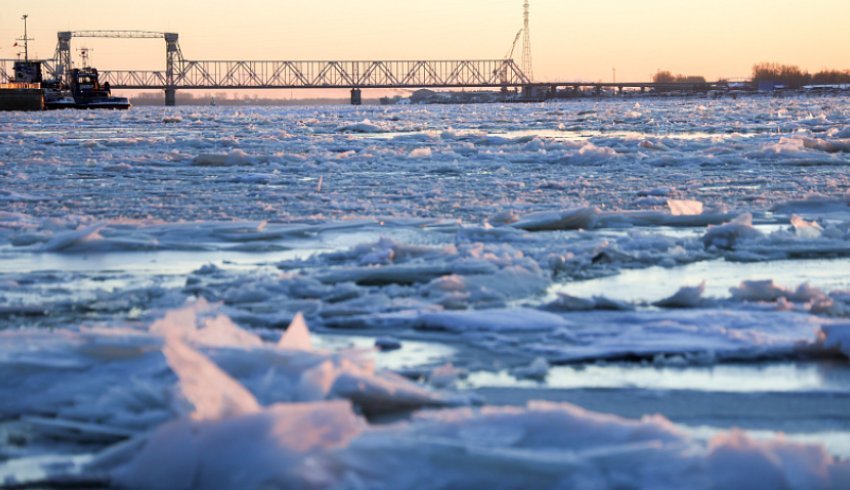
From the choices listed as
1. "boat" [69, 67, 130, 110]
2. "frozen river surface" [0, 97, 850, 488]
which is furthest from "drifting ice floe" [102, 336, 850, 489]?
"boat" [69, 67, 130, 110]

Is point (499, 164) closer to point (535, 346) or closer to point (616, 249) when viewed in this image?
point (616, 249)

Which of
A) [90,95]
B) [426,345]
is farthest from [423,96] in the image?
[426,345]

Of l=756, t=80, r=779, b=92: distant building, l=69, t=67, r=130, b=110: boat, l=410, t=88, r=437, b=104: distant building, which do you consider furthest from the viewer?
l=410, t=88, r=437, b=104: distant building

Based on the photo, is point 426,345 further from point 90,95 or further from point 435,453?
point 90,95

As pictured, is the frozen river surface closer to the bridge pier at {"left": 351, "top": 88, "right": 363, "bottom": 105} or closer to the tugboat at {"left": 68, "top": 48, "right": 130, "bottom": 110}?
the tugboat at {"left": 68, "top": 48, "right": 130, "bottom": 110}

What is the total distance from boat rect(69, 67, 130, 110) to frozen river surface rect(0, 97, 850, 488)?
2461 inches

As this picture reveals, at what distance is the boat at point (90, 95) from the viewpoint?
6650 cm

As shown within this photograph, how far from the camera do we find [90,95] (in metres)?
67.5

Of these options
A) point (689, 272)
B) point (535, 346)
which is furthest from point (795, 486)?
point (689, 272)

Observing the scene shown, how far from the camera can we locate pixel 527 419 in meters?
1.92

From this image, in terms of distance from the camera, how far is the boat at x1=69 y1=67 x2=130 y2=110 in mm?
66500

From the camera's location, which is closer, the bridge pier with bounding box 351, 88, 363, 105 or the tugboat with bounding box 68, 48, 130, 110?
the tugboat with bounding box 68, 48, 130, 110

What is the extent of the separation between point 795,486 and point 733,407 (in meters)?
0.61

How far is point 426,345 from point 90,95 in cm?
6830
